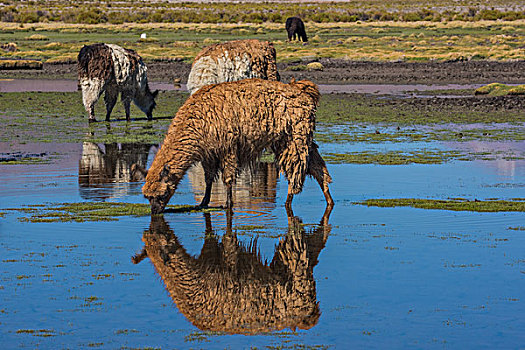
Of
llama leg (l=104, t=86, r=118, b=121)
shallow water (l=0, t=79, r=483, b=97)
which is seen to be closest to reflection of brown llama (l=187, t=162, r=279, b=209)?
llama leg (l=104, t=86, r=118, b=121)

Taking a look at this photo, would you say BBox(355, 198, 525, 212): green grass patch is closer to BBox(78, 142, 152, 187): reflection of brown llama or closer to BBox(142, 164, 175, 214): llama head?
BBox(142, 164, 175, 214): llama head

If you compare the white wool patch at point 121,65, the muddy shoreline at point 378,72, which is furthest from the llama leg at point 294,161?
the muddy shoreline at point 378,72

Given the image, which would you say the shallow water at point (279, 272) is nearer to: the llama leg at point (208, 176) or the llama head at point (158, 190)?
the llama head at point (158, 190)

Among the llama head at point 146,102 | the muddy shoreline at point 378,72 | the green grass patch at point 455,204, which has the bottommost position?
the muddy shoreline at point 378,72

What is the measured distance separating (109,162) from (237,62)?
10.9 ft

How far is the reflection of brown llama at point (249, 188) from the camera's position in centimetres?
1252

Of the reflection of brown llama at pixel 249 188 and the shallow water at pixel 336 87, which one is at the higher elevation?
the reflection of brown llama at pixel 249 188

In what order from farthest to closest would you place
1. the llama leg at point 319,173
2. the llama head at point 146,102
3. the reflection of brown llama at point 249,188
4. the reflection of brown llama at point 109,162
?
the llama head at point 146,102 < the reflection of brown llama at point 109,162 < the reflection of brown llama at point 249,188 < the llama leg at point 319,173

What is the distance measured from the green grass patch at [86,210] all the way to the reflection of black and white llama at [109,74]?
1114cm

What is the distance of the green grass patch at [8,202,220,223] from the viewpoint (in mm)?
11180

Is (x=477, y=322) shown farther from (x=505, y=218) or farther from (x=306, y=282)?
(x=505, y=218)

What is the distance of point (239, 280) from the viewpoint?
8375mm

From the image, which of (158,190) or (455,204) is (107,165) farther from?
(455,204)

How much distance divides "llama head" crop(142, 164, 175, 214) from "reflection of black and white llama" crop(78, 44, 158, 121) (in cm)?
1195
